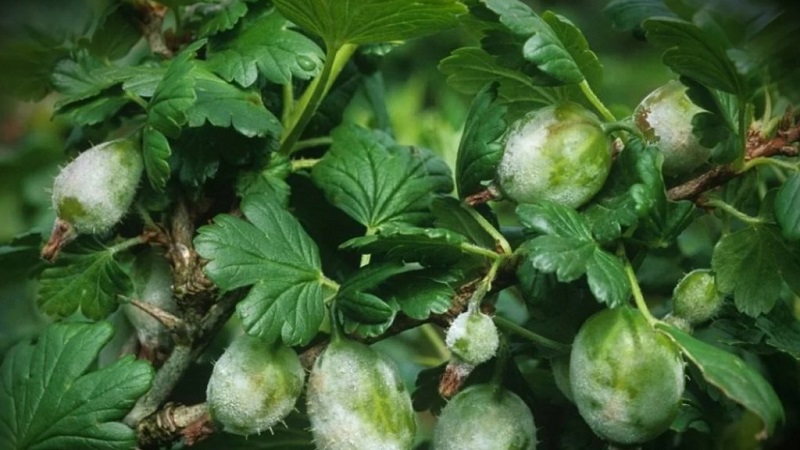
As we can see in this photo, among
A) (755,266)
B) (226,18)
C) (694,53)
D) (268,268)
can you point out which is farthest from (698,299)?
(226,18)

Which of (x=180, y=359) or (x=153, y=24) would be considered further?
(x=153, y=24)

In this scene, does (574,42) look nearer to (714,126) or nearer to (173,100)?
(714,126)

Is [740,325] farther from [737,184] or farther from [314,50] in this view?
[314,50]

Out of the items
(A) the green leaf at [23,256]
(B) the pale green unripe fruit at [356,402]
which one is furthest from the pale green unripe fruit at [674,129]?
(A) the green leaf at [23,256]

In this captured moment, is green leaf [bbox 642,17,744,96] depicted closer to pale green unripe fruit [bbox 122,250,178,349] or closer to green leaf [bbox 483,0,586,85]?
green leaf [bbox 483,0,586,85]

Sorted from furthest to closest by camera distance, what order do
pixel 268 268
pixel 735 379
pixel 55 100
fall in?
pixel 55 100, pixel 268 268, pixel 735 379

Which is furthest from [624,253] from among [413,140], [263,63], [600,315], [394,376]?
[413,140]

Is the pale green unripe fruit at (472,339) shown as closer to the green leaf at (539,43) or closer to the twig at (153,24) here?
the green leaf at (539,43)
